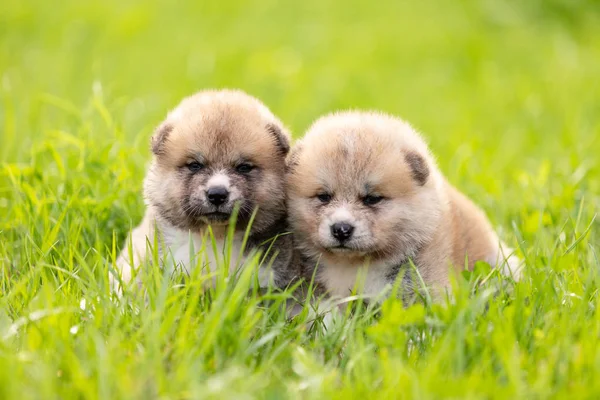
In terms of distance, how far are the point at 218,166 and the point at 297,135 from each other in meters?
3.18

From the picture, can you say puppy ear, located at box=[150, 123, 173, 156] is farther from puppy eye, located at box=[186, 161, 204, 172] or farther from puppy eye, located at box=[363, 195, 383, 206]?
puppy eye, located at box=[363, 195, 383, 206]

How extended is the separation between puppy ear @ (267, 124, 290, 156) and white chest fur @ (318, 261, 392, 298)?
69 centimetres

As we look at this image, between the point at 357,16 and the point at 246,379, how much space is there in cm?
1002

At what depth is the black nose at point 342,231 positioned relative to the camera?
423cm

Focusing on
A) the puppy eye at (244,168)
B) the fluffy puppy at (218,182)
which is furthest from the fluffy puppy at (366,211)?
the puppy eye at (244,168)

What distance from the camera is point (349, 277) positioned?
447 cm

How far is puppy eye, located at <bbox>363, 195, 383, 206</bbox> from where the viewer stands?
14.5 ft

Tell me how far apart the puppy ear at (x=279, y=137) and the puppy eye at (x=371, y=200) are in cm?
58

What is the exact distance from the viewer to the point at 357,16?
495 inches

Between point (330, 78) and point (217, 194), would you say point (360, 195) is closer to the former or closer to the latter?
point (217, 194)

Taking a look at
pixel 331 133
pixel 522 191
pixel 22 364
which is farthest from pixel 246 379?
pixel 522 191

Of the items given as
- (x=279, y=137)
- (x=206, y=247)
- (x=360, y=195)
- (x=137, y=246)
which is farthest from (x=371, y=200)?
(x=137, y=246)

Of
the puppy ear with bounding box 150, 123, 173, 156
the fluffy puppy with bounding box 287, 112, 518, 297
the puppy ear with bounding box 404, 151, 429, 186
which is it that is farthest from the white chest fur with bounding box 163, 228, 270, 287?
the puppy ear with bounding box 404, 151, 429, 186

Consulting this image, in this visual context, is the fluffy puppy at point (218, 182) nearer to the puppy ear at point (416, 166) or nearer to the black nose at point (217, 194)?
the black nose at point (217, 194)
